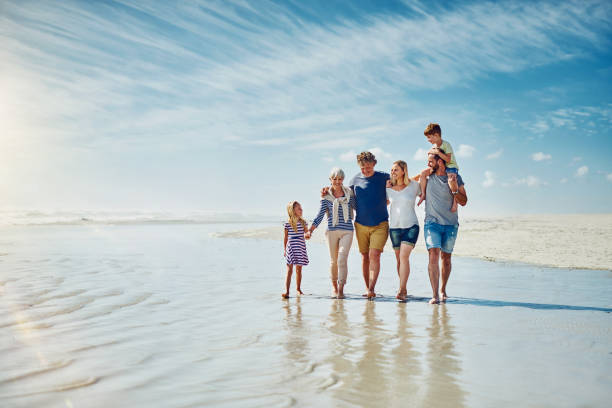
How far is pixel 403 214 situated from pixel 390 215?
8.5 inches

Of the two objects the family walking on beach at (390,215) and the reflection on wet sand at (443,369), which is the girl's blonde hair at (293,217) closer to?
the family walking on beach at (390,215)

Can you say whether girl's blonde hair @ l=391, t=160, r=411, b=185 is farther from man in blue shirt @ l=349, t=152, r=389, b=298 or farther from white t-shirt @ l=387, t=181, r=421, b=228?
man in blue shirt @ l=349, t=152, r=389, b=298

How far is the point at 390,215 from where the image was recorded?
728 cm

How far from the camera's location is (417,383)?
3.39m

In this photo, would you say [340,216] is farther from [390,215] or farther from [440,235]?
[440,235]

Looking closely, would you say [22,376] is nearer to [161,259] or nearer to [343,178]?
[343,178]

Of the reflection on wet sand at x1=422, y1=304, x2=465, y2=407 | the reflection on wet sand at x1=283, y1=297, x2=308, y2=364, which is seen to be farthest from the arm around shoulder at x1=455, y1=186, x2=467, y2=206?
the reflection on wet sand at x1=283, y1=297, x2=308, y2=364

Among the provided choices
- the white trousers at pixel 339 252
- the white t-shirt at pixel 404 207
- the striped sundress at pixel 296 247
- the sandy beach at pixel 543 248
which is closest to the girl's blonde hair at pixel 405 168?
the white t-shirt at pixel 404 207

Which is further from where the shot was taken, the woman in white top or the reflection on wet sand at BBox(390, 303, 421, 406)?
the woman in white top

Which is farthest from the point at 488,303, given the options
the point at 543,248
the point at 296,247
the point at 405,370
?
the point at 543,248

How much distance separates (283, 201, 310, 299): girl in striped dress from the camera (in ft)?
24.8

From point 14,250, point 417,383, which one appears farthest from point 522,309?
point 14,250

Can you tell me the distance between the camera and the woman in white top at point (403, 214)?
23.3 feet

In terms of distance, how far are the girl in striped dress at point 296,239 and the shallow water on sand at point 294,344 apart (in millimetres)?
553
